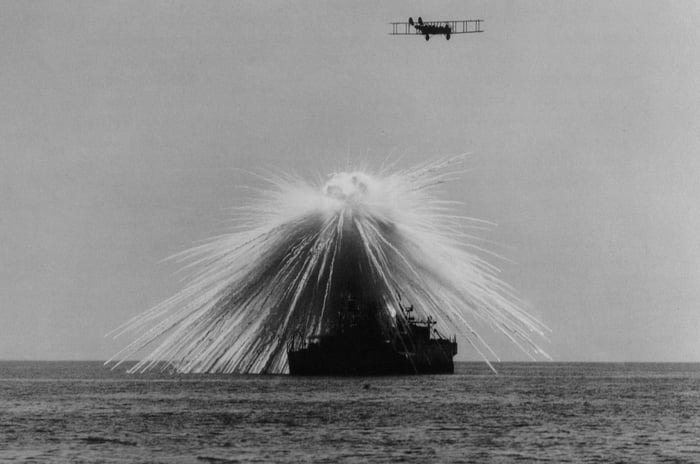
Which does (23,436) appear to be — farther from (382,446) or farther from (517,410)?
(517,410)

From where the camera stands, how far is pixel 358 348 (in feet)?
506

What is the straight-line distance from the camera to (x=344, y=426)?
8238 cm

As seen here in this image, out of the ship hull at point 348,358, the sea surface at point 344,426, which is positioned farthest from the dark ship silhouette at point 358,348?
the sea surface at point 344,426

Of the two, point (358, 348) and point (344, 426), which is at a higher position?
point (358, 348)

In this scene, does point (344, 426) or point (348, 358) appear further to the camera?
point (348, 358)

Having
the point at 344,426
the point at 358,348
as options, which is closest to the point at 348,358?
the point at 358,348

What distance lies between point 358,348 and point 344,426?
7179cm

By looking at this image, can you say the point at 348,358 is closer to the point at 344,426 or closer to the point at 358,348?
the point at 358,348

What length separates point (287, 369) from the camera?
17312 centimetres

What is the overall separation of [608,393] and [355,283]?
3358cm

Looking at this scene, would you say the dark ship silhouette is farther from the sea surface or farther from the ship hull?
the sea surface

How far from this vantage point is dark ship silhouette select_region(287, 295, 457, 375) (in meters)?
151

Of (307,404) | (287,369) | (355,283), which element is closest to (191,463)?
(307,404)

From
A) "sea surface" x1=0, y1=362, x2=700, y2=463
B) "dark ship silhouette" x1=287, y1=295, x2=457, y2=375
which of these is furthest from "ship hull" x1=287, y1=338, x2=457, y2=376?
"sea surface" x1=0, y1=362, x2=700, y2=463
